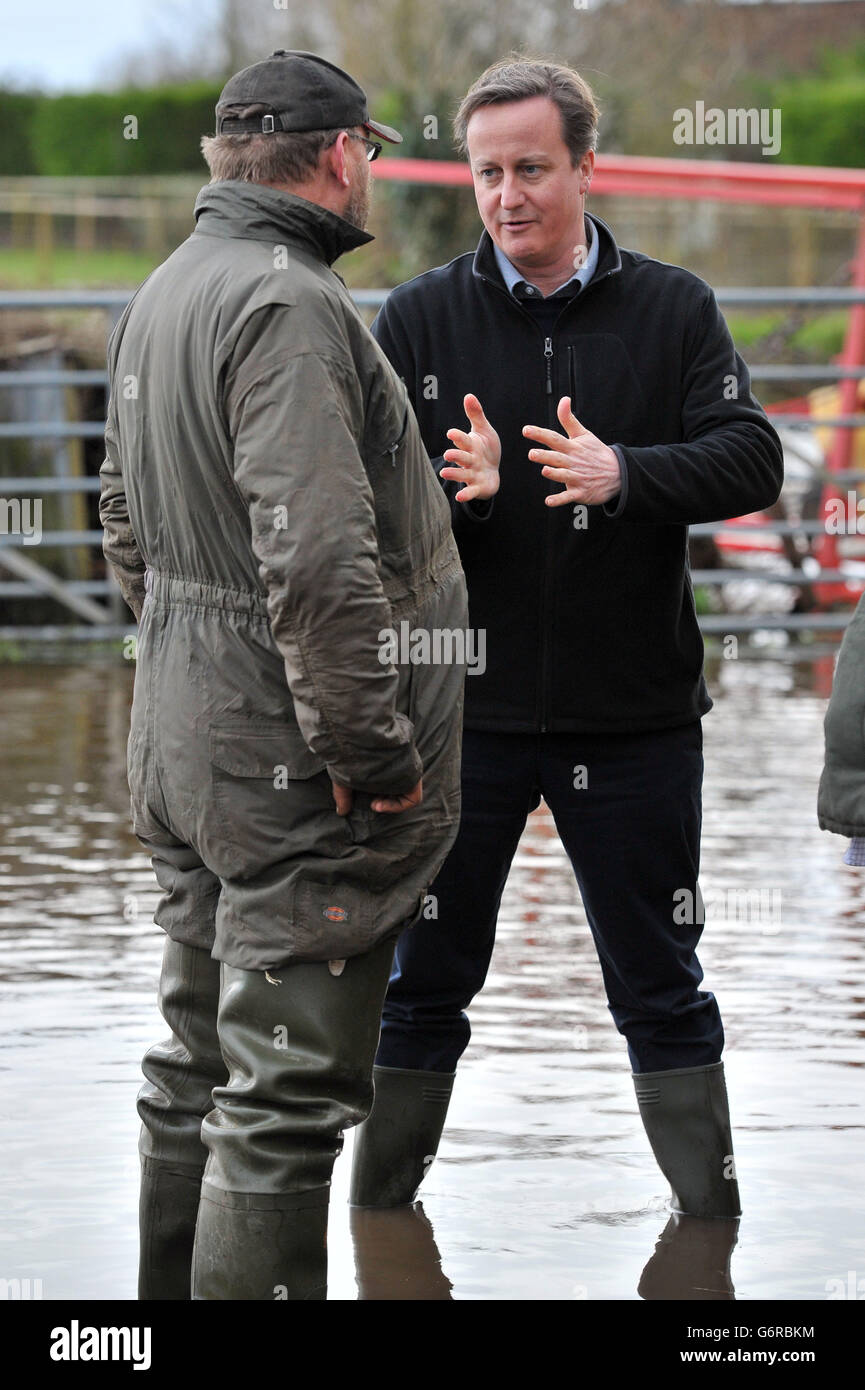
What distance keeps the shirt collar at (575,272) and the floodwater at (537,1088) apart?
66.3 inches

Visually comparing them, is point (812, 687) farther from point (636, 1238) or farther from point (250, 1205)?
point (250, 1205)

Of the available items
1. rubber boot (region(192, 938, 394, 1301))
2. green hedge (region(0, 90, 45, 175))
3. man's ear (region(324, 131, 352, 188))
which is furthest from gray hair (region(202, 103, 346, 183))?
green hedge (region(0, 90, 45, 175))

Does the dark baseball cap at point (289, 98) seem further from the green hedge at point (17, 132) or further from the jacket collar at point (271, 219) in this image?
the green hedge at point (17, 132)

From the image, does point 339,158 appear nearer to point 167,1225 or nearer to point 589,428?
point 589,428

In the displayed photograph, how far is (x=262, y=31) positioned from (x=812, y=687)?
24884 mm

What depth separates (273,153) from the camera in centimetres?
295

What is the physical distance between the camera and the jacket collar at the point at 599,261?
12.0 ft

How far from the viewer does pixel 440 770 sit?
3053mm

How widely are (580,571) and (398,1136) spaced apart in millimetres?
1095

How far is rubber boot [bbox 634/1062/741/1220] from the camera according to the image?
3717 millimetres
